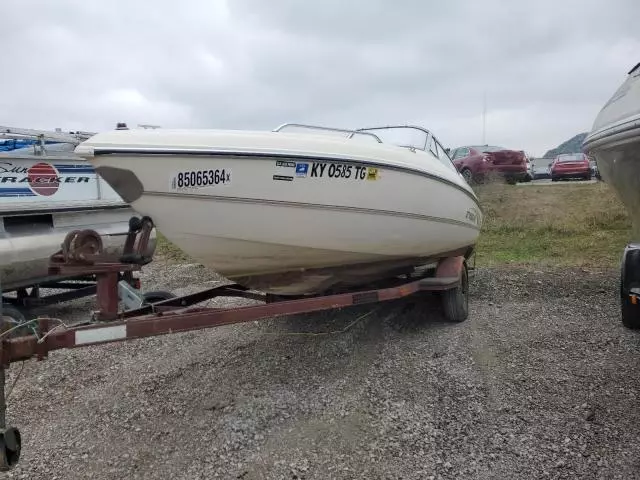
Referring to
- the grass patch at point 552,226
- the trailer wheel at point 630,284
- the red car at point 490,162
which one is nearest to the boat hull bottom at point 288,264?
the trailer wheel at point 630,284

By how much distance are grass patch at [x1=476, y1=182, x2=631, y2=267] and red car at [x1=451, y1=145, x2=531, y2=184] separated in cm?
78

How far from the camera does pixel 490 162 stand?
14.7 metres

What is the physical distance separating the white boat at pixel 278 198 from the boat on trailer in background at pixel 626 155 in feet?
4.08

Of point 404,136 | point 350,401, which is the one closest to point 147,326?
point 350,401

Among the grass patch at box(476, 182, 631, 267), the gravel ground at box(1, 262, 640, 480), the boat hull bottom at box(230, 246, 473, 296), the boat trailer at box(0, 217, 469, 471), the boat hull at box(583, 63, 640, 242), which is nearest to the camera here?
the boat trailer at box(0, 217, 469, 471)

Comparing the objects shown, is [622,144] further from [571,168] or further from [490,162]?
[571,168]

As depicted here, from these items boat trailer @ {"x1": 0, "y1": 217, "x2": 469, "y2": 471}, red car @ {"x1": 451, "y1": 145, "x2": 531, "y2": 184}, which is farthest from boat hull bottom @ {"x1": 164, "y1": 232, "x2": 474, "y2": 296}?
red car @ {"x1": 451, "y1": 145, "x2": 531, "y2": 184}

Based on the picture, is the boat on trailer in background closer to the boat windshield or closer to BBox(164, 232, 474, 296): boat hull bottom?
the boat windshield

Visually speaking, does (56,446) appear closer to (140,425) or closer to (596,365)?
(140,425)

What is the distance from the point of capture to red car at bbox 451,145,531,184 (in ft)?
47.3

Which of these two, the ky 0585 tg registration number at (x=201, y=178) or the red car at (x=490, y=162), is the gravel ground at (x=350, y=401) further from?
the red car at (x=490, y=162)

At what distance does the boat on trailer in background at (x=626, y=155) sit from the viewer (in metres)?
3.46

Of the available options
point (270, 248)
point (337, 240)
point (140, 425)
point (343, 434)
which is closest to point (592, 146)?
point (337, 240)

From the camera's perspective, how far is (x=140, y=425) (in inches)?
130
